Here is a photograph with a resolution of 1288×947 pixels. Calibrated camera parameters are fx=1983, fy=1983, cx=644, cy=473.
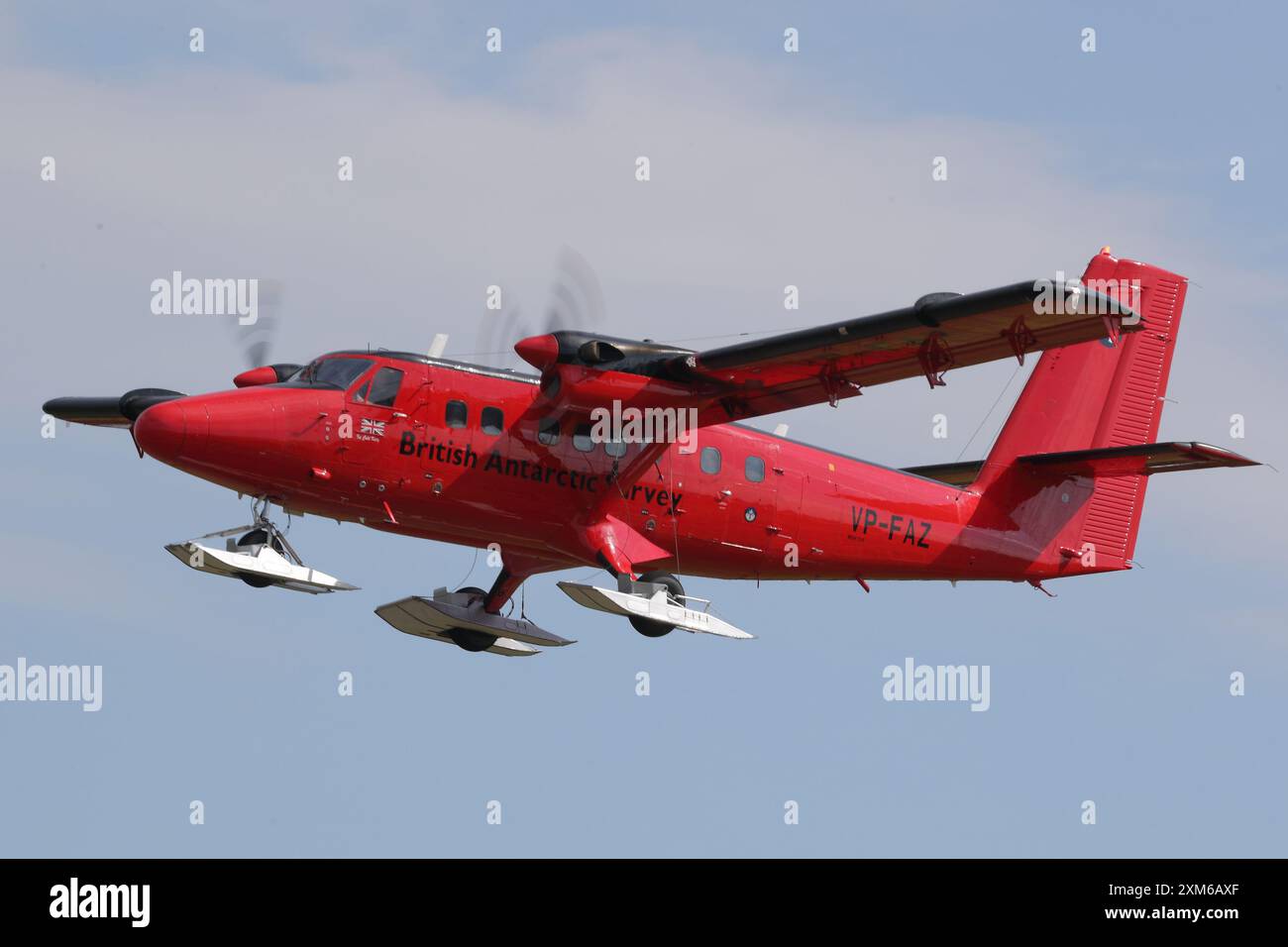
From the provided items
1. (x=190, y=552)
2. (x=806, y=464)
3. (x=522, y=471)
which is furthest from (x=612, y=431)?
(x=190, y=552)

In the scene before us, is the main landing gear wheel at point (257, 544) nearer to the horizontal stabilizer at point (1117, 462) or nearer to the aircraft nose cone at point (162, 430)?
the aircraft nose cone at point (162, 430)

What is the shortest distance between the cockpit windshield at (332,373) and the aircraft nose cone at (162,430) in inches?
58.1

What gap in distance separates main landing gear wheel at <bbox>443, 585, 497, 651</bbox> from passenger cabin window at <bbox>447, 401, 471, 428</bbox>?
10.1ft

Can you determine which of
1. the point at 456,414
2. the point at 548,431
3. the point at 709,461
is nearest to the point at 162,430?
the point at 456,414

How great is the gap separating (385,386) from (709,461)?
4.06m

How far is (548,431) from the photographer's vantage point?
23.0 metres

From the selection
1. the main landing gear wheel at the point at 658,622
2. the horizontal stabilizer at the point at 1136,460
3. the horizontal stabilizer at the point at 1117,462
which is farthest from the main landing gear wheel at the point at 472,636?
the horizontal stabilizer at the point at 1136,460

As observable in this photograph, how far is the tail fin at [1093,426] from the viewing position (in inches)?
1014

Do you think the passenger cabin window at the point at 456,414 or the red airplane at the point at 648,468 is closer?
the red airplane at the point at 648,468

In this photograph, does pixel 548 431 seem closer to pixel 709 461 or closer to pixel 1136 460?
pixel 709 461

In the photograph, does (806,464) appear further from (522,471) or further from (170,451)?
(170,451)

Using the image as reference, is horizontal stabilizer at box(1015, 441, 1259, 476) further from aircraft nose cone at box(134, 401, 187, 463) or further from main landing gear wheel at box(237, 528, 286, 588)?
aircraft nose cone at box(134, 401, 187, 463)

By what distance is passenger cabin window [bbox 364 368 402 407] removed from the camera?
22.4m

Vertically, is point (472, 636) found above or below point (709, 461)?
below
